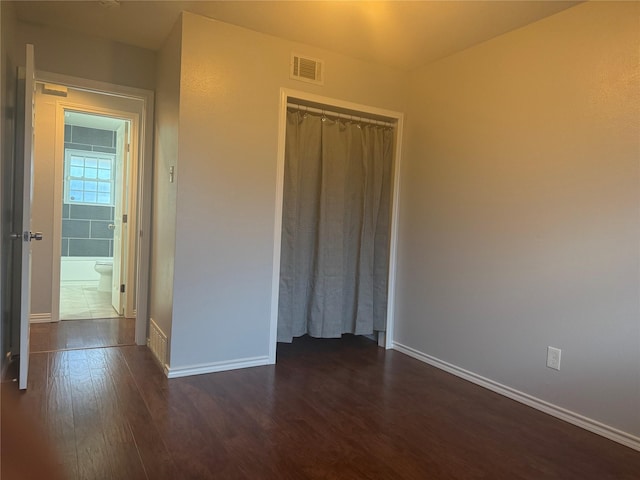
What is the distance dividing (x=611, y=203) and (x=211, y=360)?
2589 mm

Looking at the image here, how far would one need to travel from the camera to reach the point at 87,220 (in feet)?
21.4

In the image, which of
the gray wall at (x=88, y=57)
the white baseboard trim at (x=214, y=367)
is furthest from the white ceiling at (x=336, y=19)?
the white baseboard trim at (x=214, y=367)

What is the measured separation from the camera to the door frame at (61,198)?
4195mm

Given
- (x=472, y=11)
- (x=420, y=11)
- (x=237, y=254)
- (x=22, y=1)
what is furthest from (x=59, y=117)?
(x=472, y=11)

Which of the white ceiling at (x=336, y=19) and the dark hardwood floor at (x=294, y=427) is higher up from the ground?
the white ceiling at (x=336, y=19)

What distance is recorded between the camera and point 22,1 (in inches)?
107

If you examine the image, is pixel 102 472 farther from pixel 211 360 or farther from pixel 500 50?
pixel 500 50

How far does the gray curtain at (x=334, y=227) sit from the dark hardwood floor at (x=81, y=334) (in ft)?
4.88

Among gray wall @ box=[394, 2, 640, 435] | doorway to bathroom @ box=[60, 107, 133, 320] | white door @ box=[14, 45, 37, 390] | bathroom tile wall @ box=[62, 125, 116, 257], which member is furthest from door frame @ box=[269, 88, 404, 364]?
bathroom tile wall @ box=[62, 125, 116, 257]

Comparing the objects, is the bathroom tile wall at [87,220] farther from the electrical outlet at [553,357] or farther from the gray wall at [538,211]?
the electrical outlet at [553,357]

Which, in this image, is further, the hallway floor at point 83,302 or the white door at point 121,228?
the white door at point 121,228

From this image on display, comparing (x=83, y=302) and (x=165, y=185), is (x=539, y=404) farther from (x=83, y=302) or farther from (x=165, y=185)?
(x=83, y=302)

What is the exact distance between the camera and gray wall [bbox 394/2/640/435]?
225cm

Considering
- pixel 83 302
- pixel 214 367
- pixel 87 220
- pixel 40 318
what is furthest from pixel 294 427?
pixel 87 220
